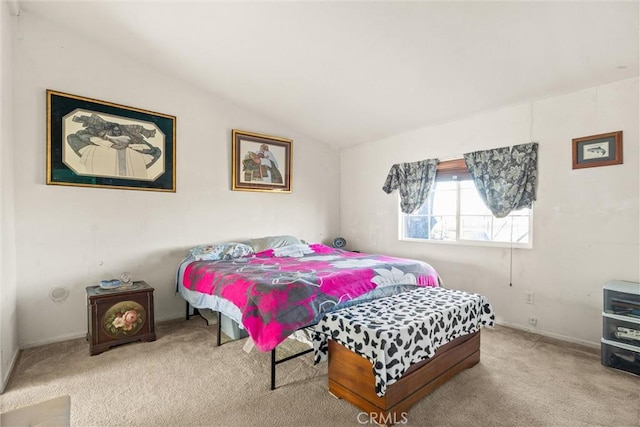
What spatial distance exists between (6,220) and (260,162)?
2515 millimetres

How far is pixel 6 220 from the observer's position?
233cm

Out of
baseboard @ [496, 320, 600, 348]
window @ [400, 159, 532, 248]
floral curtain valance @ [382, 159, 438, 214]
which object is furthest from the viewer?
floral curtain valance @ [382, 159, 438, 214]

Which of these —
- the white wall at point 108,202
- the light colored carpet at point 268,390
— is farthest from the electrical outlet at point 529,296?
the white wall at point 108,202

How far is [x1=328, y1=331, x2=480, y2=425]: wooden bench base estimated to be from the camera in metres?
1.75

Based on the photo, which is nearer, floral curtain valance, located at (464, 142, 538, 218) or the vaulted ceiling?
the vaulted ceiling

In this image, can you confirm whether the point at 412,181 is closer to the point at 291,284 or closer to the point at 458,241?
the point at 458,241

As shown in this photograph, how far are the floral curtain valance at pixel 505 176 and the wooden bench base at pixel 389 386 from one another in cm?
168

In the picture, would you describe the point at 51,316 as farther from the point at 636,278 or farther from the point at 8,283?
the point at 636,278

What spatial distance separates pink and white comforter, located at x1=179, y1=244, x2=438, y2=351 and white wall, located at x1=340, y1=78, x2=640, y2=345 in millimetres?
873

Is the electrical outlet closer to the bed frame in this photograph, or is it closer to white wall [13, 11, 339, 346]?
the bed frame

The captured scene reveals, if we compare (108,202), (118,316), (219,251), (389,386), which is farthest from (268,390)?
(108,202)

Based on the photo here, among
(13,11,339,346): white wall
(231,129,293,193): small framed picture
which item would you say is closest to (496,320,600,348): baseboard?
(13,11,339,346): white wall
